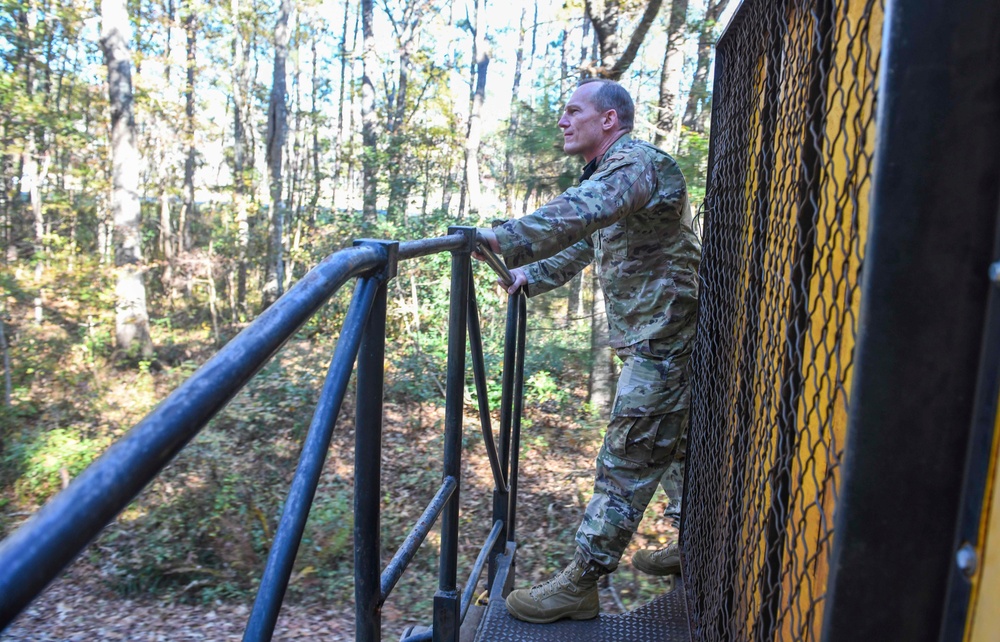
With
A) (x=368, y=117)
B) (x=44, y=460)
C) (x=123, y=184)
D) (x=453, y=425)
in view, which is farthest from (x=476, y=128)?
(x=453, y=425)

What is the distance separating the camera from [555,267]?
3.30m

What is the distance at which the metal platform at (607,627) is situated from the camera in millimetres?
2531

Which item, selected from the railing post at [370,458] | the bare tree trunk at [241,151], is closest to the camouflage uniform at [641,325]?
the railing post at [370,458]

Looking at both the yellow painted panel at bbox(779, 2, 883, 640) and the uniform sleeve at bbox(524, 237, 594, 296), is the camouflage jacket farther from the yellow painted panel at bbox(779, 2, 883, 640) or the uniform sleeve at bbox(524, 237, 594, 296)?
Answer: the yellow painted panel at bbox(779, 2, 883, 640)

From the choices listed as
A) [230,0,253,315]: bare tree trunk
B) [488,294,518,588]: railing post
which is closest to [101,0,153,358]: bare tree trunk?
[230,0,253,315]: bare tree trunk

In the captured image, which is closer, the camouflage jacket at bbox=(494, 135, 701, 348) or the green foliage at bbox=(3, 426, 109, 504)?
the camouflage jacket at bbox=(494, 135, 701, 348)

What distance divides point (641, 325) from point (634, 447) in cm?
47

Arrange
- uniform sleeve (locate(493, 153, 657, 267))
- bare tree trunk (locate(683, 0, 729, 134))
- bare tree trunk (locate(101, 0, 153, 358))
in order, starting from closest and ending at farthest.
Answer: uniform sleeve (locate(493, 153, 657, 267)) → bare tree trunk (locate(683, 0, 729, 134)) → bare tree trunk (locate(101, 0, 153, 358))

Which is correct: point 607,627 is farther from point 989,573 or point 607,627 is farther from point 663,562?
point 989,573

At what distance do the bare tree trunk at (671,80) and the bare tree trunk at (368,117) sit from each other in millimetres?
5829

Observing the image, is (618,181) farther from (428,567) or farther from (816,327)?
(428,567)

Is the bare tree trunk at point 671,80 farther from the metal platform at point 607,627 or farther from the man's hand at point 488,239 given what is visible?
Result: the metal platform at point 607,627

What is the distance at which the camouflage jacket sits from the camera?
244 cm

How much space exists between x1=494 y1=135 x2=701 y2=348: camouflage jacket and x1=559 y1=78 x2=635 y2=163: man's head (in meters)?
0.08
